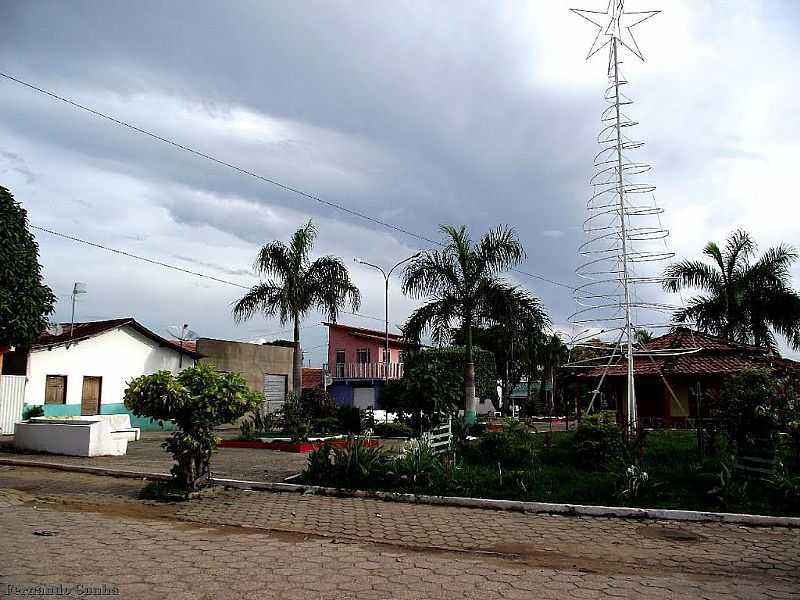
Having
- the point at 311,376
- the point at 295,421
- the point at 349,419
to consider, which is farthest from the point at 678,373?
the point at 311,376

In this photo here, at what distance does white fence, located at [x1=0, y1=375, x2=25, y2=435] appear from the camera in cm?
2045

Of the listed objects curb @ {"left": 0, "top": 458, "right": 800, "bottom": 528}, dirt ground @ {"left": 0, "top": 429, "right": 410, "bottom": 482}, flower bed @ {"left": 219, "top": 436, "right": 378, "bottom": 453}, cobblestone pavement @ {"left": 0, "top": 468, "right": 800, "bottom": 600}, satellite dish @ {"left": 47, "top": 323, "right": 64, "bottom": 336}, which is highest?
satellite dish @ {"left": 47, "top": 323, "right": 64, "bottom": 336}

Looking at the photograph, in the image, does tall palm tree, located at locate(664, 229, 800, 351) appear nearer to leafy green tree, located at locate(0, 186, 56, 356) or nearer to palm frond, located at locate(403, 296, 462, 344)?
palm frond, located at locate(403, 296, 462, 344)

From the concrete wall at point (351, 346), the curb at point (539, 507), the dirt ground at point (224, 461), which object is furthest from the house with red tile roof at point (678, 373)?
the concrete wall at point (351, 346)

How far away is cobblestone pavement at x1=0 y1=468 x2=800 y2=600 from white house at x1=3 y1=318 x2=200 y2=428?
14265 mm

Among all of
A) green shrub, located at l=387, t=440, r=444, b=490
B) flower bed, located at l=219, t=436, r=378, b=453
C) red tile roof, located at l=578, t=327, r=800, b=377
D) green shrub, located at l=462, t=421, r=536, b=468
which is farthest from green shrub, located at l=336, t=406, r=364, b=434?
green shrub, located at l=387, t=440, r=444, b=490

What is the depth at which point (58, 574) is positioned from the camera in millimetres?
6082

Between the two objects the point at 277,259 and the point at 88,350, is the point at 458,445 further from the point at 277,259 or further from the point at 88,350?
the point at 88,350

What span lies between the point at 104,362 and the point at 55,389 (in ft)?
7.34

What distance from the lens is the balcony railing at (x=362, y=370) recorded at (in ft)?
144

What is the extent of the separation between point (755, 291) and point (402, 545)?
20356mm

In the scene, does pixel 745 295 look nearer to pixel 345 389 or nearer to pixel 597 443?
pixel 597 443

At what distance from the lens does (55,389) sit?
2423 cm

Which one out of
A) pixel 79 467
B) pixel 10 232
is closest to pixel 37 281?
pixel 10 232
